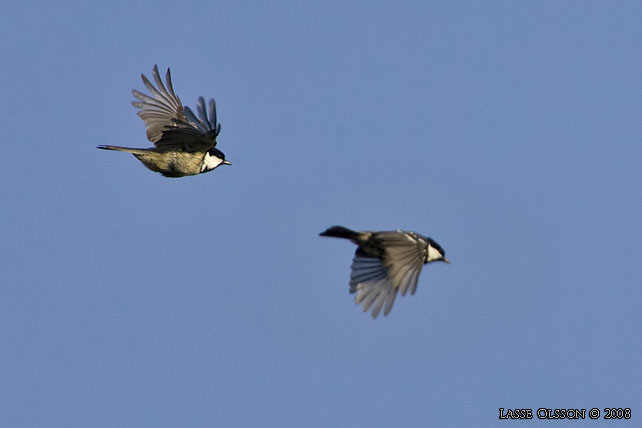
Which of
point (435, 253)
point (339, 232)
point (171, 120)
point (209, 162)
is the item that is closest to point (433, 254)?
point (435, 253)

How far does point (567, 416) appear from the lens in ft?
36.6

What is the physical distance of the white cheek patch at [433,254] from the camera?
10.8 meters

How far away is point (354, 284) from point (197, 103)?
2.65 meters

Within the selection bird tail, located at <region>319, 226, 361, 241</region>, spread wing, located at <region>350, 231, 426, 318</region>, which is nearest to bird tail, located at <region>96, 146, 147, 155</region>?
bird tail, located at <region>319, 226, 361, 241</region>

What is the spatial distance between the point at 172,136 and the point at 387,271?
3.17 metres

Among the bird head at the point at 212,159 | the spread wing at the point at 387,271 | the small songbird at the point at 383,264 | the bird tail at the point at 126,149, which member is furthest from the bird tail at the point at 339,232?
the bird tail at the point at 126,149

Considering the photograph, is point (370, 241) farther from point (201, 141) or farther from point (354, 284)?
point (201, 141)

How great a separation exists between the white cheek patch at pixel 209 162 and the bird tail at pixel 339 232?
7.93 feet

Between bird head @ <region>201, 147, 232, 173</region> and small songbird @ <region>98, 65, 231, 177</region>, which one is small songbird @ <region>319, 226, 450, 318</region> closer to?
small songbird @ <region>98, 65, 231, 177</region>

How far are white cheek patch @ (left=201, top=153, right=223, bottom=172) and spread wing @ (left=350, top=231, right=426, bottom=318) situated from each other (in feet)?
8.44

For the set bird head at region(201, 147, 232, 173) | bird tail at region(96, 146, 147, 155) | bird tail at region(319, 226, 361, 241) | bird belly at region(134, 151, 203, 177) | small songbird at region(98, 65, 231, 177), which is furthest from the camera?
bird head at region(201, 147, 232, 173)

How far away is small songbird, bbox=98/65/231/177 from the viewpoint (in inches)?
452

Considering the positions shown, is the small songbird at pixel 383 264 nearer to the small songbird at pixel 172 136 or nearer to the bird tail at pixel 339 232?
the bird tail at pixel 339 232

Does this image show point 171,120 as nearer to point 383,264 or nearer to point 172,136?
point 172,136
